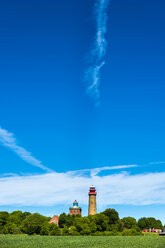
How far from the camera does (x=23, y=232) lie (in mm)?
99562

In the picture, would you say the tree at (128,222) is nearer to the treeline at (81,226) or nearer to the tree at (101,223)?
the treeline at (81,226)

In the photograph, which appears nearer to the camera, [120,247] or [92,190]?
[120,247]

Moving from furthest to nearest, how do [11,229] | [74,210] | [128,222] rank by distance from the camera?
[74,210] → [128,222] → [11,229]

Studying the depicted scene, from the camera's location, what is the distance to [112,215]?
99875 mm

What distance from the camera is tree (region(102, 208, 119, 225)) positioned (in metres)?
98.9

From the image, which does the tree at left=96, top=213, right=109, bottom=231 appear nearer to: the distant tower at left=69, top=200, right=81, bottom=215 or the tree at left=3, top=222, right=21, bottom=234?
the tree at left=3, top=222, right=21, bottom=234

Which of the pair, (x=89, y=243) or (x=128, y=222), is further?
(x=128, y=222)

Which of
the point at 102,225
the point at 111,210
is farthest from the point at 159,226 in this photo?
the point at 102,225

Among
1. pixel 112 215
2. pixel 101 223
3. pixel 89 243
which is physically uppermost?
pixel 112 215

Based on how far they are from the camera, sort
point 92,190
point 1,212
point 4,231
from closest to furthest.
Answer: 1. point 4,231
2. point 1,212
3. point 92,190

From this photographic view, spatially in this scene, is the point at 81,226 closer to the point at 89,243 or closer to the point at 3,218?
the point at 89,243

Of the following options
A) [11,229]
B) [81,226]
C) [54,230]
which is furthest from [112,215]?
[11,229]

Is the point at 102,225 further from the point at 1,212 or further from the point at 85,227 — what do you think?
Result: the point at 1,212

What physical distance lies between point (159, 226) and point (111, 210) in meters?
105
